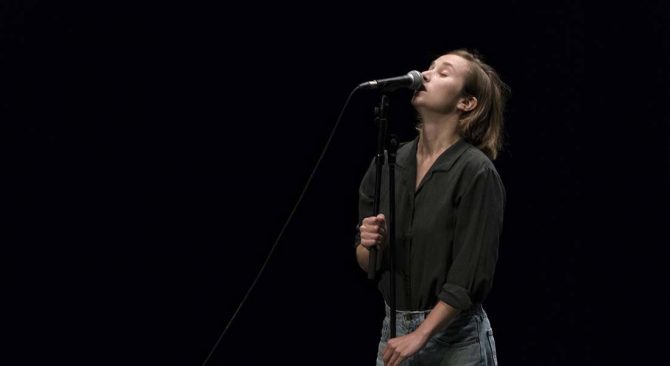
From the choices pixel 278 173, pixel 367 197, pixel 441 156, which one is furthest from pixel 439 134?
pixel 278 173

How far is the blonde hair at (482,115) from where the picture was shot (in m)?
1.72

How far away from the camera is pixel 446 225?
159 cm

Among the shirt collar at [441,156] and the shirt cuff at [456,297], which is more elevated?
the shirt collar at [441,156]

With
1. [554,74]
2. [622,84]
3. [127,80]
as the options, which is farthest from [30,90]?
[622,84]

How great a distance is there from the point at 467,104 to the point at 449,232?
0.96ft

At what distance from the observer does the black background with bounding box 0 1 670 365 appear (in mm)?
2416

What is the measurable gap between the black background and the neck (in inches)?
33.7

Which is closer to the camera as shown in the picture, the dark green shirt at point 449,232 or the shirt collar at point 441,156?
the dark green shirt at point 449,232

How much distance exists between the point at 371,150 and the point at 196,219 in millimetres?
560

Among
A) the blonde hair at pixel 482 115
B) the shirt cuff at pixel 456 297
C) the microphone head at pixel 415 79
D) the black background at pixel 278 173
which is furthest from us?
the black background at pixel 278 173

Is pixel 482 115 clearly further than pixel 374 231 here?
Yes

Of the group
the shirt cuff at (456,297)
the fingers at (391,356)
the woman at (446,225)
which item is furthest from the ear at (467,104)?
the fingers at (391,356)

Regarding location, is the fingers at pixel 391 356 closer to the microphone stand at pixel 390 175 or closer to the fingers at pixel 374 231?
the microphone stand at pixel 390 175

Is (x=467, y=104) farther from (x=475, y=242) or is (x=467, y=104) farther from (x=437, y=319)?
(x=437, y=319)
